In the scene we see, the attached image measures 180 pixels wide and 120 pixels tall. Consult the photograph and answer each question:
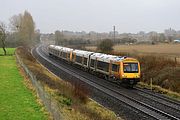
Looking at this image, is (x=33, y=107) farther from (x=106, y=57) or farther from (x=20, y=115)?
(x=106, y=57)

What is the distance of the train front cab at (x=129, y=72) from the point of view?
30109 millimetres

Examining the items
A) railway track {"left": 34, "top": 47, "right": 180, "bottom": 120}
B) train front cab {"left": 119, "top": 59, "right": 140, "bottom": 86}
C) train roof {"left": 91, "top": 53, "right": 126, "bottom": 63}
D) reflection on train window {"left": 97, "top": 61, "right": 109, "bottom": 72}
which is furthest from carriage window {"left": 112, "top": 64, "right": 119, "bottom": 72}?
reflection on train window {"left": 97, "top": 61, "right": 109, "bottom": 72}

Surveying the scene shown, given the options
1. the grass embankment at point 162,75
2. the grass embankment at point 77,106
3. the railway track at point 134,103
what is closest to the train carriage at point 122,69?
the railway track at point 134,103

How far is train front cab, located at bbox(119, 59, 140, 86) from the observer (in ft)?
98.8

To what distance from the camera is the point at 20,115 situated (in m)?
15.2

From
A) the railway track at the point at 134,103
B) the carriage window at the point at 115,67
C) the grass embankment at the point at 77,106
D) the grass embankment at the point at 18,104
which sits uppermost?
the carriage window at the point at 115,67

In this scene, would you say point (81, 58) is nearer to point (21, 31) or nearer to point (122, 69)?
point (122, 69)

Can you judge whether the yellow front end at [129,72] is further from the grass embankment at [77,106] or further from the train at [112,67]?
the grass embankment at [77,106]

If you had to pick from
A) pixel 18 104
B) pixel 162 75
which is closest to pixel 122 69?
pixel 162 75

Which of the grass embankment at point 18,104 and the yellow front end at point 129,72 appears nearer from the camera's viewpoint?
the grass embankment at point 18,104

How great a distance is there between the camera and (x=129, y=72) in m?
30.4

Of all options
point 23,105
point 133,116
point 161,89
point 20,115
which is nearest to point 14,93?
point 23,105

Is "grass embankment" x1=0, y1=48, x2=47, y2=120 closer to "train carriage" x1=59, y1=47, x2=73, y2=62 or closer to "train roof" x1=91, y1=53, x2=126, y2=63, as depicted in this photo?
"train roof" x1=91, y1=53, x2=126, y2=63

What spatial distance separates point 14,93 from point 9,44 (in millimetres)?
106402
